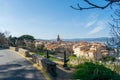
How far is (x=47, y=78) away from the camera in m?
13.2

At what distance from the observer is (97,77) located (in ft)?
37.3

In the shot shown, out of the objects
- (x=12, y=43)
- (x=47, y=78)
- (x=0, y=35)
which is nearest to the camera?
(x=47, y=78)

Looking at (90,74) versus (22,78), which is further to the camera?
(22,78)

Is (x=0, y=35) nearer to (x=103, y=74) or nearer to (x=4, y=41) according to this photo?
(x=4, y=41)

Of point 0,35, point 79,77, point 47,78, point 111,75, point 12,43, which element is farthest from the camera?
point 0,35

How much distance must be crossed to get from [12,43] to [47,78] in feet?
133

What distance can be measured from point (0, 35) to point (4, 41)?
11.8ft

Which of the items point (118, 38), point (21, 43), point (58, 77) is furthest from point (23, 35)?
point (118, 38)

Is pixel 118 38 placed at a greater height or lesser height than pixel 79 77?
greater

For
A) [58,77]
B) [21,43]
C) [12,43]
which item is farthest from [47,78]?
[12,43]

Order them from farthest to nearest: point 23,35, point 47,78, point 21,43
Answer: point 23,35
point 21,43
point 47,78

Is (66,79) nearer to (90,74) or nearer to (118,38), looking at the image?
(90,74)

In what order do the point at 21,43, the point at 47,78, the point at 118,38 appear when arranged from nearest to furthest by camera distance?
the point at 118,38 → the point at 47,78 → the point at 21,43

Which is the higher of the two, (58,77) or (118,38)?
(118,38)
